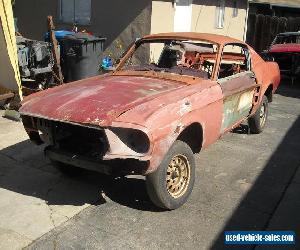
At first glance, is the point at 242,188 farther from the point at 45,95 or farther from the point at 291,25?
the point at 291,25

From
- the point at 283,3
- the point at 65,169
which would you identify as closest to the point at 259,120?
the point at 65,169

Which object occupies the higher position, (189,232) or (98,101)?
(98,101)

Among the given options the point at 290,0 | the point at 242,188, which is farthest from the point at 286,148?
the point at 290,0

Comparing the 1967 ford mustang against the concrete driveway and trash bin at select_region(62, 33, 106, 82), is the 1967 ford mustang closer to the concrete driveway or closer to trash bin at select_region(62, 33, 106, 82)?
the concrete driveway

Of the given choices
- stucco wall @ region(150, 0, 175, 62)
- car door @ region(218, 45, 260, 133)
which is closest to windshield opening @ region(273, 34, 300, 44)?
stucco wall @ region(150, 0, 175, 62)

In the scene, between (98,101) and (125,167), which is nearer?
(125,167)

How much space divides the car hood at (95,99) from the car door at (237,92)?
0.76m

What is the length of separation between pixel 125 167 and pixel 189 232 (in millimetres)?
924

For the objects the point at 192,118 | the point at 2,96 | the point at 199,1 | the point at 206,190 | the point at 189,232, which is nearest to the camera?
the point at 189,232

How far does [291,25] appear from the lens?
790 inches

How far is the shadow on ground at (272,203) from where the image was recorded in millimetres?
4185

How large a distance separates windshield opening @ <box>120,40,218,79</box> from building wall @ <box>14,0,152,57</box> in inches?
230

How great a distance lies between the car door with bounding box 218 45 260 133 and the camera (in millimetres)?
5363

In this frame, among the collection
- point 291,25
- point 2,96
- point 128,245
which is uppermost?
point 291,25
